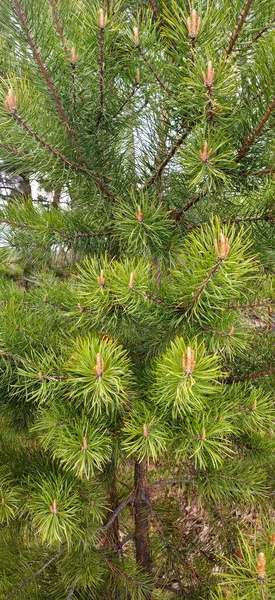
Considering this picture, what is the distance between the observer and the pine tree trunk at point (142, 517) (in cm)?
136

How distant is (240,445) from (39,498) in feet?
1.84

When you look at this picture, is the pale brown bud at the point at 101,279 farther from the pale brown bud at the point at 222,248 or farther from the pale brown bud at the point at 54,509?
the pale brown bud at the point at 54,509

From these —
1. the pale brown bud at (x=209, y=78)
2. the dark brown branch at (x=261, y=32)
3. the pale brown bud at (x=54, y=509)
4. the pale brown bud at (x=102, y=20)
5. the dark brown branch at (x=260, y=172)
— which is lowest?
the pale brown bud at (x=54, y=509)

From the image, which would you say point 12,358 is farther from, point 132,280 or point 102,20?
point 102,20

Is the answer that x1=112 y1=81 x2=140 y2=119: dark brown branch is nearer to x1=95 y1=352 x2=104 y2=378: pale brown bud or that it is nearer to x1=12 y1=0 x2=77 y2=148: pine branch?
x1=12 y1=0 x2=77 y2=148: pine branch

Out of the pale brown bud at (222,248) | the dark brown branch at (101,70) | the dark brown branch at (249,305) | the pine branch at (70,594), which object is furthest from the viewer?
the pine branch at (70,594)

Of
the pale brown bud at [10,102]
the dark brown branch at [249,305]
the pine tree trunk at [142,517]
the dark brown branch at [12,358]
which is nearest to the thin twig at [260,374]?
the dark brown branch at [249,305]

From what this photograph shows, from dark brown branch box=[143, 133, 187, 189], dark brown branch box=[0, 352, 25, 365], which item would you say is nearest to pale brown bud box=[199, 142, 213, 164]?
dark brown branch box=[143, 133, 187, 189]

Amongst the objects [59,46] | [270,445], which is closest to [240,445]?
[270,445]

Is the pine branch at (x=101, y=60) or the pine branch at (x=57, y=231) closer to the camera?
the pine branch at (x=101, y=60)

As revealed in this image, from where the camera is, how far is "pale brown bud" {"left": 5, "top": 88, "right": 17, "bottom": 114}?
73 centimetres

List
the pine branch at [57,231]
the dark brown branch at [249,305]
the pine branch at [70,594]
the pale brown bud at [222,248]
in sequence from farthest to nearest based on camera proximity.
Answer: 1. the pine branch at [70,594]
2. the pine branch at [57,231]
3. the dark brown branch at [249,305]
4. the pale brown bud at [222,248]

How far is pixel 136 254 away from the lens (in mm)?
1082

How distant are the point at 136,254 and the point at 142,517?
859mm
